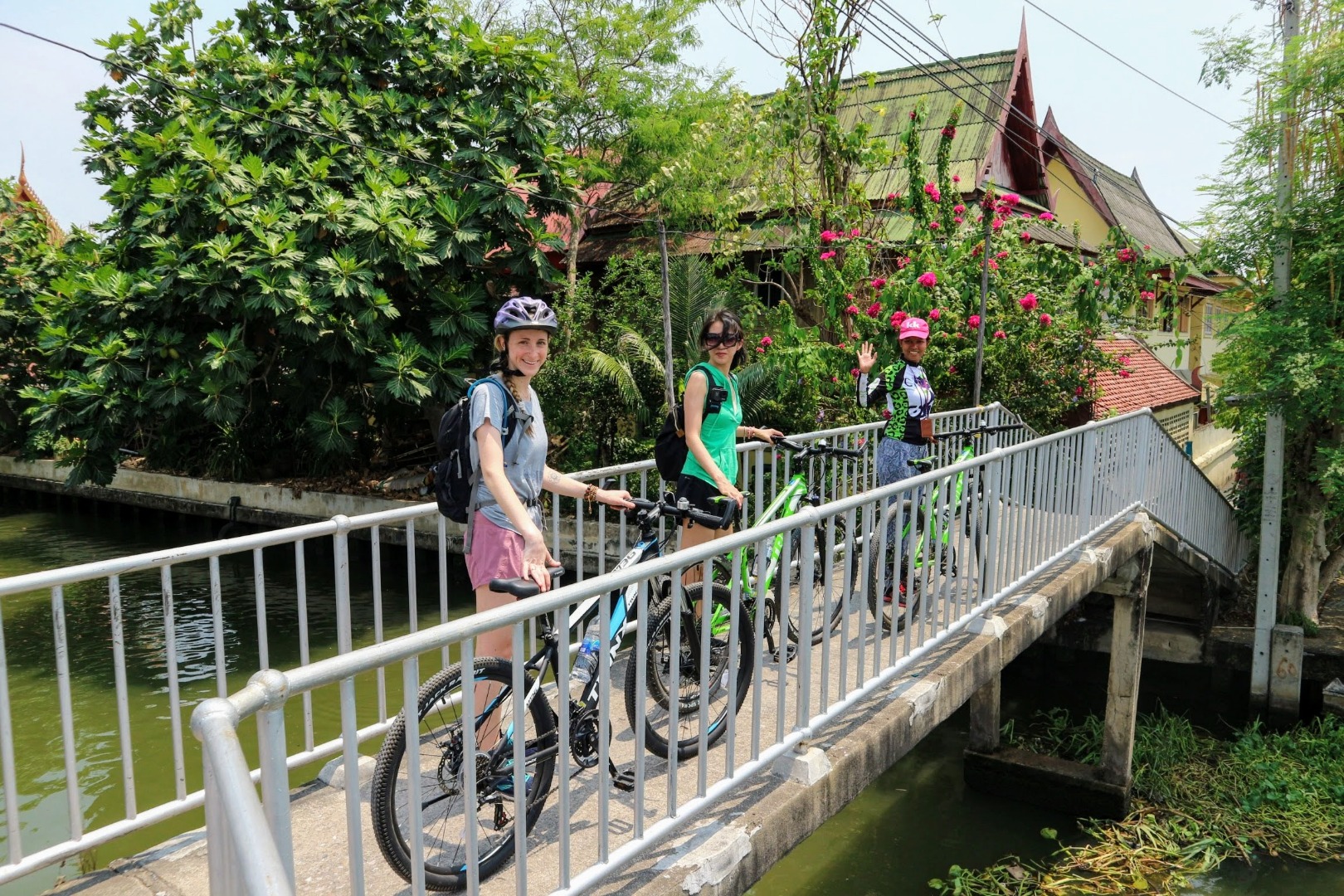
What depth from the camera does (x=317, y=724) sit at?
9.23 m

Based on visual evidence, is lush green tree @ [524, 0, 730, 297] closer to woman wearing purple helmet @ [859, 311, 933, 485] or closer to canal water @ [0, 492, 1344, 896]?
canal water @ [0, 492, 1344, 896]

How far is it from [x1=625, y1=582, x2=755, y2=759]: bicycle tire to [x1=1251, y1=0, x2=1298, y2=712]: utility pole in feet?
30.4

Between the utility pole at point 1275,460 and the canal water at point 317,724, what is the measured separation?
70cm

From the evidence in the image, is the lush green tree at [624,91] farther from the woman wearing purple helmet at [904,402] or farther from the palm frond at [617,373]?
the woman wearing purple helmet at [904,402]

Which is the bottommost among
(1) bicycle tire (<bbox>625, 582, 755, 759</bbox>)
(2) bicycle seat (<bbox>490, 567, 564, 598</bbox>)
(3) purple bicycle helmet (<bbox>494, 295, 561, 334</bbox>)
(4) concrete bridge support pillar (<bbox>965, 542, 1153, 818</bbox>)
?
(4) concrete bridge support pillar (<bbox>965, 542, 1153, 818</bbox>)

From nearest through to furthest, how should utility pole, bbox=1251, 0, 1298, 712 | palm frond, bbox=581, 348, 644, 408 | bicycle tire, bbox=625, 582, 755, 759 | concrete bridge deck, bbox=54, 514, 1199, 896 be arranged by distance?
concrete bridge deck, bbox=54, 514, 1199, 896 → bicycle tire, bbox=625, 582, 755, 759 → utility pole, bbox=1251, 0, 1298, 712 → palm frond, bbox=581, 348, 644, 408

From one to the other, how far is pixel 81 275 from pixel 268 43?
4162 mm

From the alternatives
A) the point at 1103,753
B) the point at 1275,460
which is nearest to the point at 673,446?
the point at 1103,753

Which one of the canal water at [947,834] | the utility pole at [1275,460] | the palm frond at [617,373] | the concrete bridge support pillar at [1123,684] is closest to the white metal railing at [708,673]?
the concrete bridge support pillar at [1123,684]

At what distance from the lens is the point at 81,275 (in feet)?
37.3

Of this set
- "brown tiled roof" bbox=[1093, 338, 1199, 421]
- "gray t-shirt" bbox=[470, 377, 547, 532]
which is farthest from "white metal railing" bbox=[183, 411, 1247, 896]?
"brown tiled roof" bbox=[1093, 338, 1199, 421]

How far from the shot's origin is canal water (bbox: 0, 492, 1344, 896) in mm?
7621

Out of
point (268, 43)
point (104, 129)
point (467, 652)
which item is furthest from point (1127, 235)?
point (104, 129)

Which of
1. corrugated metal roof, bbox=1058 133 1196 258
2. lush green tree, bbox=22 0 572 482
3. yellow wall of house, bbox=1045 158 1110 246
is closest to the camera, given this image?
lush green tree, bbox=22 0 572 482
